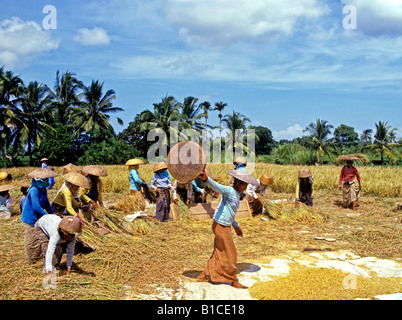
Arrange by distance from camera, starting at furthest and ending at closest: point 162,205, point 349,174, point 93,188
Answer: point 349,174, point 162,205, point 93,188

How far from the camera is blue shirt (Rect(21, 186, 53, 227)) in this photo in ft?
15.7

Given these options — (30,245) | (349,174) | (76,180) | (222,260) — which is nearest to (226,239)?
(222,260)

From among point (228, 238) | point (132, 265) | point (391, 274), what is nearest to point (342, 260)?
point (391, 274)

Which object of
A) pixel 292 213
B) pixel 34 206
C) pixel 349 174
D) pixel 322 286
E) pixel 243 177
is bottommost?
pixel 322 286

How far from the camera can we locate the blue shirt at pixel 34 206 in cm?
479

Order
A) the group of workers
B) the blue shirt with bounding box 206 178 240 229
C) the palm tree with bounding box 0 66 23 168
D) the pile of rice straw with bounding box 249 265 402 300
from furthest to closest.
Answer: the palm tree with bounding box 0 66 23 168 → the blue shirt with bounding box 206 178 240 229 → the group of workers → the pile of rice straw with bounding box 249 265 402 300

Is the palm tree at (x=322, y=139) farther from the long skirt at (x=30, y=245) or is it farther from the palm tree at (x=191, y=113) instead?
the long skirt at (x=30, y=245)

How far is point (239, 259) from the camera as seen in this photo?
5.56m

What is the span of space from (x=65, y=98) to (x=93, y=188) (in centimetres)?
3082

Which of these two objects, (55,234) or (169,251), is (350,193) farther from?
(55,234)

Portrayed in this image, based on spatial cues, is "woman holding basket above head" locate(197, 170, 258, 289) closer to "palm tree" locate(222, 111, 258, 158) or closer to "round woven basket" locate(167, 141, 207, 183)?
"round woven basket" locate(167, 141, 207, 183)

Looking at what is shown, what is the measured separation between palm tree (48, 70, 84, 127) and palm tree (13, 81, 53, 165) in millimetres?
1210

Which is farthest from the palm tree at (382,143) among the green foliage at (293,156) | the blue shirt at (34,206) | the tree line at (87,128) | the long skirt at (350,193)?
the blue shirt at (34,206)

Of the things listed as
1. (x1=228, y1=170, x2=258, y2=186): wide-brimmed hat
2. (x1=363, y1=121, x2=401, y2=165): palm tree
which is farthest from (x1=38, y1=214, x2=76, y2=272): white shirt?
(x1=363, y1=121, x2=401, y2=165): palm tree
